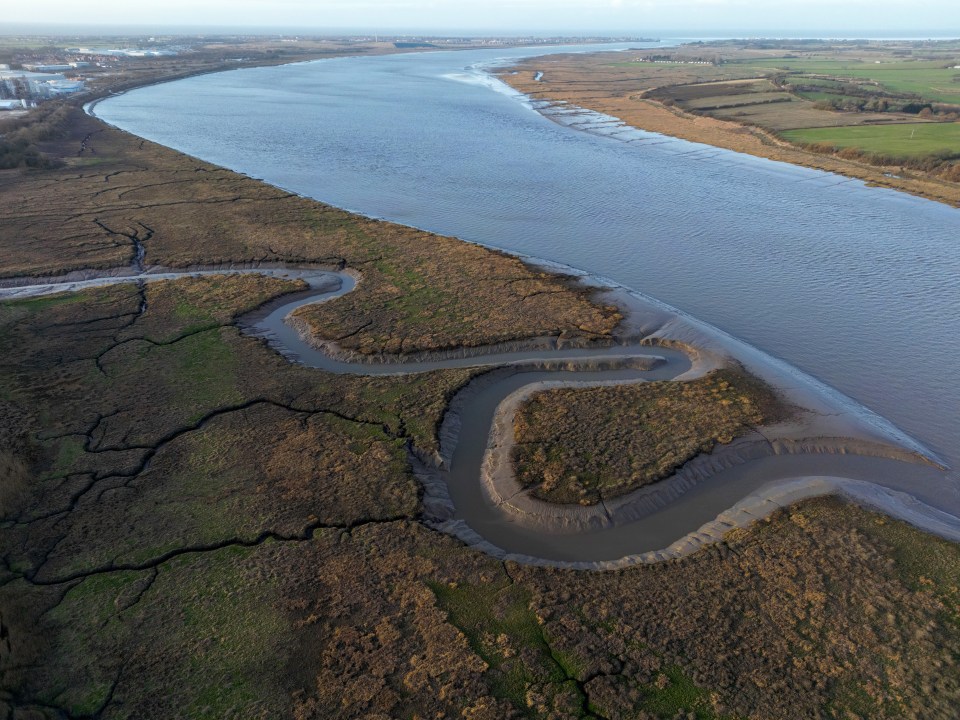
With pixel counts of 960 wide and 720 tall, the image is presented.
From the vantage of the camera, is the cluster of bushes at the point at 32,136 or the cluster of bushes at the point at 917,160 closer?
the cluster of bushes at the point at 917,160

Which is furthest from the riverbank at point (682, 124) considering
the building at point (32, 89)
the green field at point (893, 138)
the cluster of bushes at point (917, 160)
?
the building at point (32, 89)

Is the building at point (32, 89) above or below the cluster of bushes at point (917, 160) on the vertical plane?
above

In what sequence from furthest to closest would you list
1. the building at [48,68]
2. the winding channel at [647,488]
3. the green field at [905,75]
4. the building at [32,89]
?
the building at [48,68]
the green field at [905,75]
the building at [32,89]
the winding channel at [647,488]

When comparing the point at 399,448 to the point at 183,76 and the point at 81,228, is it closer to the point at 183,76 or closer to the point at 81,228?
the point at 81,228

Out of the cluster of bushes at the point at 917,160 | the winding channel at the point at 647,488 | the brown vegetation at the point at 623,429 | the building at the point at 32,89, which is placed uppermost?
the building at the point at 32,89

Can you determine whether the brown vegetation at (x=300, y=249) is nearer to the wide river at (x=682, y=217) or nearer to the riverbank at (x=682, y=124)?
the wide river at (x=682, y=217)

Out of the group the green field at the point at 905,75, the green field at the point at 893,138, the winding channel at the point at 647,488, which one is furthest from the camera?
the green field at the point at 905,75
